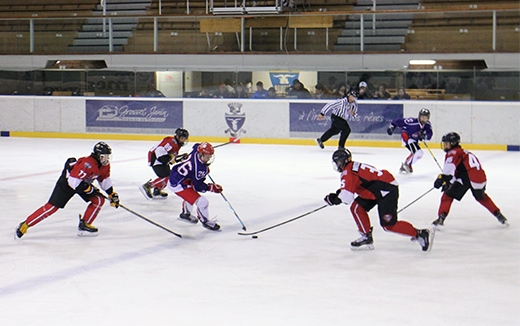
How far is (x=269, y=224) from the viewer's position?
689cm

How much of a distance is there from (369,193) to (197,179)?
4.95 ft

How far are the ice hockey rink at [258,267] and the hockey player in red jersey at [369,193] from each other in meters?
0.21

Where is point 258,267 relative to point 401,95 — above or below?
below

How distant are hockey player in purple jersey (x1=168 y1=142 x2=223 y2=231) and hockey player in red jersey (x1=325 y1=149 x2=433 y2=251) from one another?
118cm

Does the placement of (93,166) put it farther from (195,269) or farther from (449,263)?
(449,263)

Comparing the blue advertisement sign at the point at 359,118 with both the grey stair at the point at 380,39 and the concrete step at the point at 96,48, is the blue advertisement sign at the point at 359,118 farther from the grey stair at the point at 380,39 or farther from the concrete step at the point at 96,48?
the concrete step at the point at 96,48

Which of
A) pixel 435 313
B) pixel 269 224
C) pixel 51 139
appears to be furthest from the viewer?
pixel 51 139

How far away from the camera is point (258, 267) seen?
17.1ft

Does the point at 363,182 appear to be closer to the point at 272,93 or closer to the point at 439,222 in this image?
the point at 439,222

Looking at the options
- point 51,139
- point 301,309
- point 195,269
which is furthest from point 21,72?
point 301,309

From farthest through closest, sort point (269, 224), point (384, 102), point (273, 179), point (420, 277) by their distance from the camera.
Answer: point (384, 102) → point (273, 179) → point (269, 224) → point (420, 277)

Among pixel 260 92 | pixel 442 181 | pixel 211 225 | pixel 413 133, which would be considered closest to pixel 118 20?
pixel 260 92

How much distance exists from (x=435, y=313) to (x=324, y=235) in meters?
2.29

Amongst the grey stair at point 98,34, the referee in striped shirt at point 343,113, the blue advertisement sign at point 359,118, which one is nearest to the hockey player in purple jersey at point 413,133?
the referee in striped shirt at point 343,113
